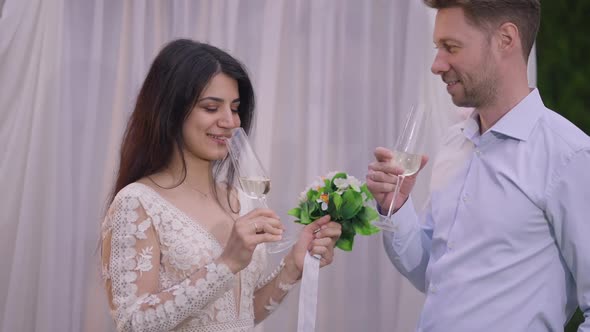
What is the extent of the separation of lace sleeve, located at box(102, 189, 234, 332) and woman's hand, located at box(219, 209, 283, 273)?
6cm

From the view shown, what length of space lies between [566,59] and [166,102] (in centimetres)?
224

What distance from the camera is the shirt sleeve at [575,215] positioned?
179 centimetres

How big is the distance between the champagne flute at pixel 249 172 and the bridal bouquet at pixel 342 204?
0.10m

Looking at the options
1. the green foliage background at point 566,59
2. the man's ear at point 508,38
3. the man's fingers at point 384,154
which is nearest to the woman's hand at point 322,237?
the man's fingers at point 384,154

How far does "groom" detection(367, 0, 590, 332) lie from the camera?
184 cm

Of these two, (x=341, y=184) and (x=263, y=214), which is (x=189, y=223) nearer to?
(x=263, y=214)

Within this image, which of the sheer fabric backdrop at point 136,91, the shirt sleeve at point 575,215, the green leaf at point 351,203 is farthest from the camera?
the sheer fabric backdrop at point 136,91

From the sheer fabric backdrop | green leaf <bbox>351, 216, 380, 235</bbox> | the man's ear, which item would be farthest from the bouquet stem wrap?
the sheer fabric backdrop

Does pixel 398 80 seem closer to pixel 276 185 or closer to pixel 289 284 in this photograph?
pixel 276 185

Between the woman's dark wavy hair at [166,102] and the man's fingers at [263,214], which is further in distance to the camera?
the woman's dark wavy hair at [166,102]

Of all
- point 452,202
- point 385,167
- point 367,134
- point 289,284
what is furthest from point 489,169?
point 367,134

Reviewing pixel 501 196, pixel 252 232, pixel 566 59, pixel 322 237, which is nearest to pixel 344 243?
pixel 322 237

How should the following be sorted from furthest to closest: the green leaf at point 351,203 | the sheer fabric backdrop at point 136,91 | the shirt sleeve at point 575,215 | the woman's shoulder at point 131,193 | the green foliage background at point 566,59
A: the green foliage background at point 566,59
the sheer fabric backdrop at point 136,91
the woman's shoulder at point 131,193
the green leaf at point 351,203
the shirt sleeve at point 575,215

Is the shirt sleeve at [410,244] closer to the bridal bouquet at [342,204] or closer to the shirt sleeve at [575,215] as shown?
the bridal bouquet at [342,204]
